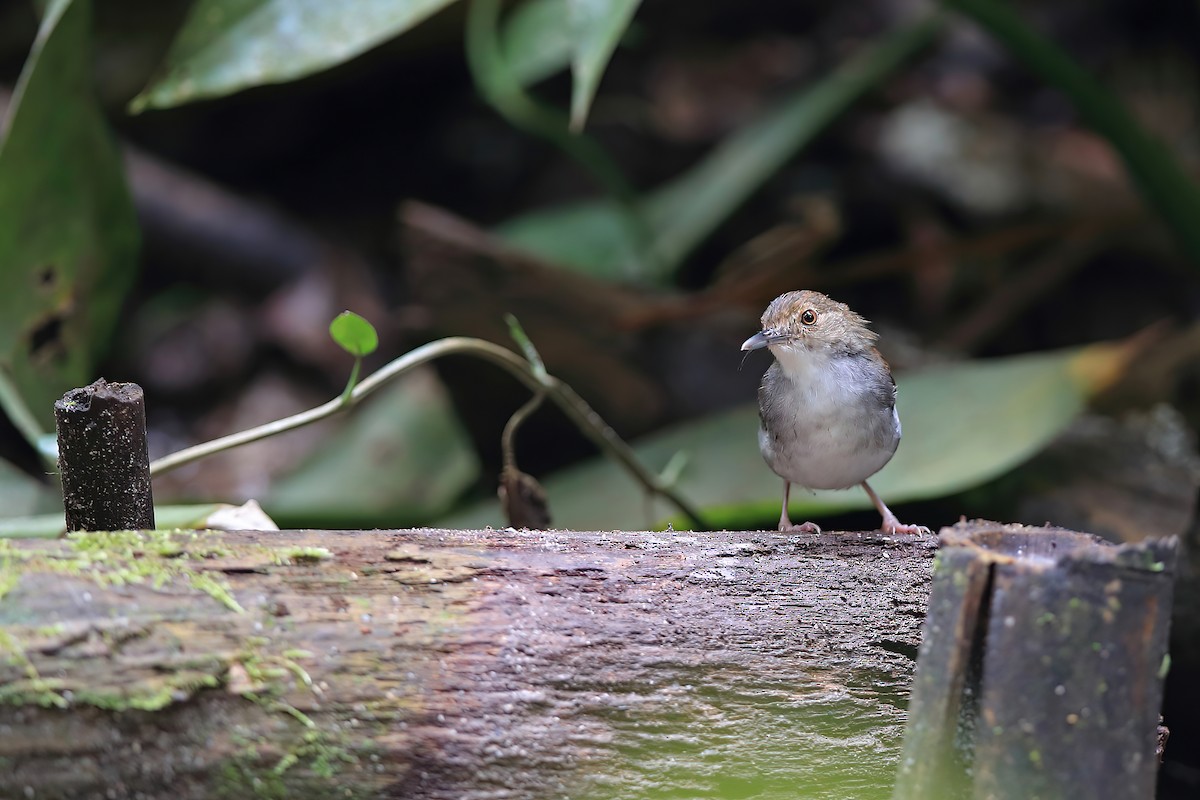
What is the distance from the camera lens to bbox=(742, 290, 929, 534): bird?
265 cm

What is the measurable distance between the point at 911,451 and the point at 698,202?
2.40 meters

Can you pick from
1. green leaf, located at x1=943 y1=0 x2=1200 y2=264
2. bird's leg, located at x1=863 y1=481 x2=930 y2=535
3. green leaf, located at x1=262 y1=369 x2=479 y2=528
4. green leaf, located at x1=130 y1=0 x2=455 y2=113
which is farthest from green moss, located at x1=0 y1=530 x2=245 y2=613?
green leaf, located at x1=943 y1=0 x2=1200 y2=264

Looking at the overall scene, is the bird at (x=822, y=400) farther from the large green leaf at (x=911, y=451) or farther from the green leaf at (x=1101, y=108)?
the green leaf at (x=1101, y=108)

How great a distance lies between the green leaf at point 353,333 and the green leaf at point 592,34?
1.43 m

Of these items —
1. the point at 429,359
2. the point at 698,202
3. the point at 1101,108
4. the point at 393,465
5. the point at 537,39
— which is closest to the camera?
the point at 429,359

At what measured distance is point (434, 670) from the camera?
1.85 m

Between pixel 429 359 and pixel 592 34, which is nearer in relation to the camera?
pixel 429 359

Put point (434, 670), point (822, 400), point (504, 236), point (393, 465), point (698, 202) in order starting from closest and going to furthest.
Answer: point (434, 670), point (822, 400), point (393, 465), point (698, 202), point (504, 236)

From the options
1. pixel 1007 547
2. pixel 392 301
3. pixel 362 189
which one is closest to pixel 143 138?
pixel 362 189

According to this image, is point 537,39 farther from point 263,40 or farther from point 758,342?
point 758,342

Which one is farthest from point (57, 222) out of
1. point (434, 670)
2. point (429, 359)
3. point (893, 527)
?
point (893, 527)

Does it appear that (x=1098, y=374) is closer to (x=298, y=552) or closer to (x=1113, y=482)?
(x=1113, y=482)

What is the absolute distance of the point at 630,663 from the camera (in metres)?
1.93

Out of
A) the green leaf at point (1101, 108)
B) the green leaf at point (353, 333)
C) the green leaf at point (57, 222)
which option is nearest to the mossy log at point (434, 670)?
the green leaf at point (353, 333)
